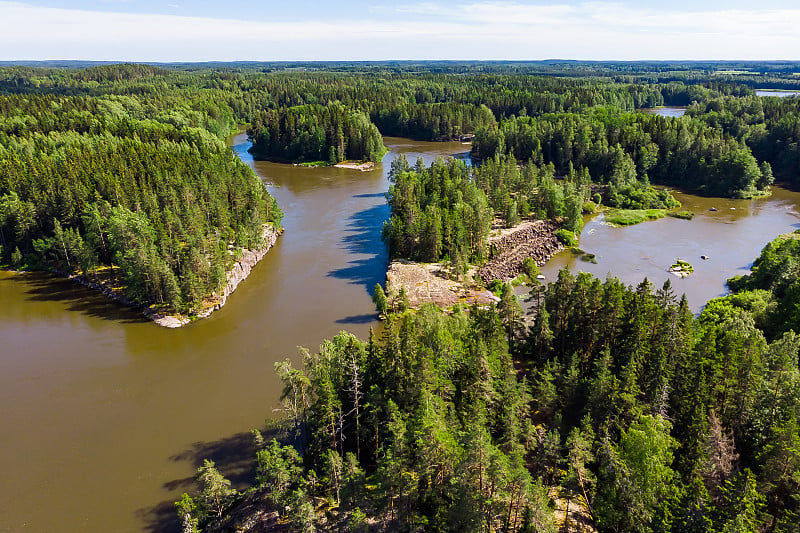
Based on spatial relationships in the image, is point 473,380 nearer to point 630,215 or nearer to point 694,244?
point 694,244

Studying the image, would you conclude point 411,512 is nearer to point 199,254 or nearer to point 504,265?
point 199,254

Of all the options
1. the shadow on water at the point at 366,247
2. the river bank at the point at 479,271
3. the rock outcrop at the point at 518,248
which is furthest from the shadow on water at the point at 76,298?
the rock outcrop at the point at 518,248

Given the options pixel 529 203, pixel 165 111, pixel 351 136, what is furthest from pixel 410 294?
pixel 165 111

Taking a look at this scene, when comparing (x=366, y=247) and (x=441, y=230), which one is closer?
(x=441, y=230)

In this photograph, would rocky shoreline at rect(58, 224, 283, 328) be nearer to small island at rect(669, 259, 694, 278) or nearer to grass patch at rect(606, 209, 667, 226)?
small island at rect(669, 259, 694, 278)

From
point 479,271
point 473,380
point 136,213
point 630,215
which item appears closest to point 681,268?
point 630,215

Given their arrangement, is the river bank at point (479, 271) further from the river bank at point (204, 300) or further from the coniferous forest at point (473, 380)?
the river bank at point (204, 300)
